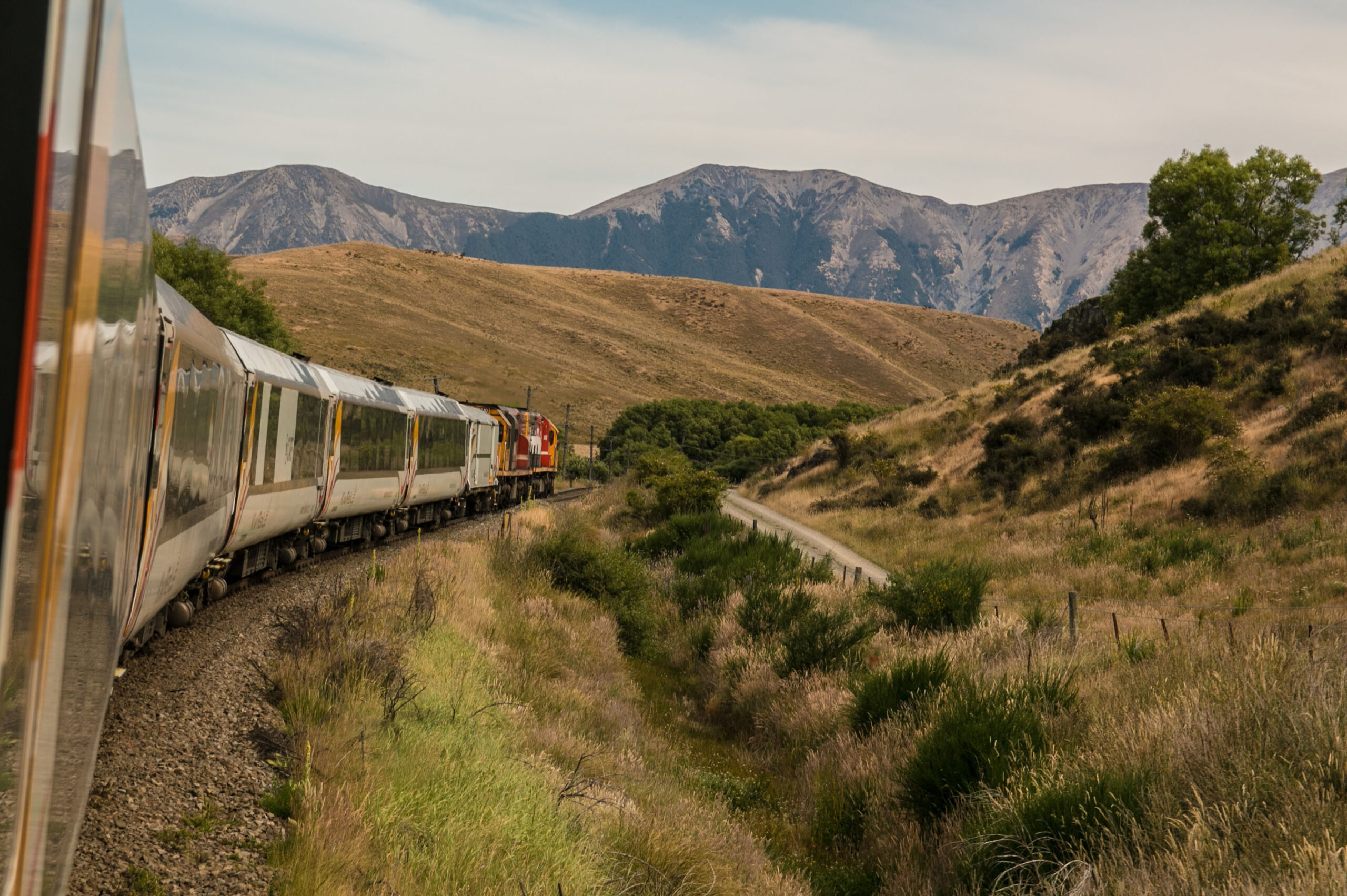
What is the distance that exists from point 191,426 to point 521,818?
421 centimetres

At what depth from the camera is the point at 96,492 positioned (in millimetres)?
2059

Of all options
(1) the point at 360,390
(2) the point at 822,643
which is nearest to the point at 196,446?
(2) the point at 822,643

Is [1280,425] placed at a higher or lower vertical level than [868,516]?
higher

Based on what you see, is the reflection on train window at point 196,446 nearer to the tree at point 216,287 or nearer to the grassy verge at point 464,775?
the grassy verge at point 464,775

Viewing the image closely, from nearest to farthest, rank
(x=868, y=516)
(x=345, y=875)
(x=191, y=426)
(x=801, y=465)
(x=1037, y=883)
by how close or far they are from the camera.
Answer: (x=345, y=875), (x=1037, y=883), (x=191, y=426), (x=868, y=516), (x=801, y=465)

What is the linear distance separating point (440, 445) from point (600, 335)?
114 meters

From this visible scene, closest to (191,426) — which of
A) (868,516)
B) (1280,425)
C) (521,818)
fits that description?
(521,818)

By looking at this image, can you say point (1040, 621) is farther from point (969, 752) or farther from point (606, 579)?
point (606, 579)

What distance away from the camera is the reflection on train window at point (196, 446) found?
24.9ft


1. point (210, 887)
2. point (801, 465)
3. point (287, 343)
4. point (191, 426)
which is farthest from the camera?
point (287, 343)

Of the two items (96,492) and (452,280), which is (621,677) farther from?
(452,280)

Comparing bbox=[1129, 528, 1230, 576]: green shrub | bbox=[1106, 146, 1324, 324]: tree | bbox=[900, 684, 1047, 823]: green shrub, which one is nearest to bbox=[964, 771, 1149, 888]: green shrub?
bbox=[900, 684, 1047, 823]: green shrub

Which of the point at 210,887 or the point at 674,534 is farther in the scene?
the point at 674,534

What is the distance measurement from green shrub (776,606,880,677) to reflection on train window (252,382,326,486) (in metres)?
7.18
